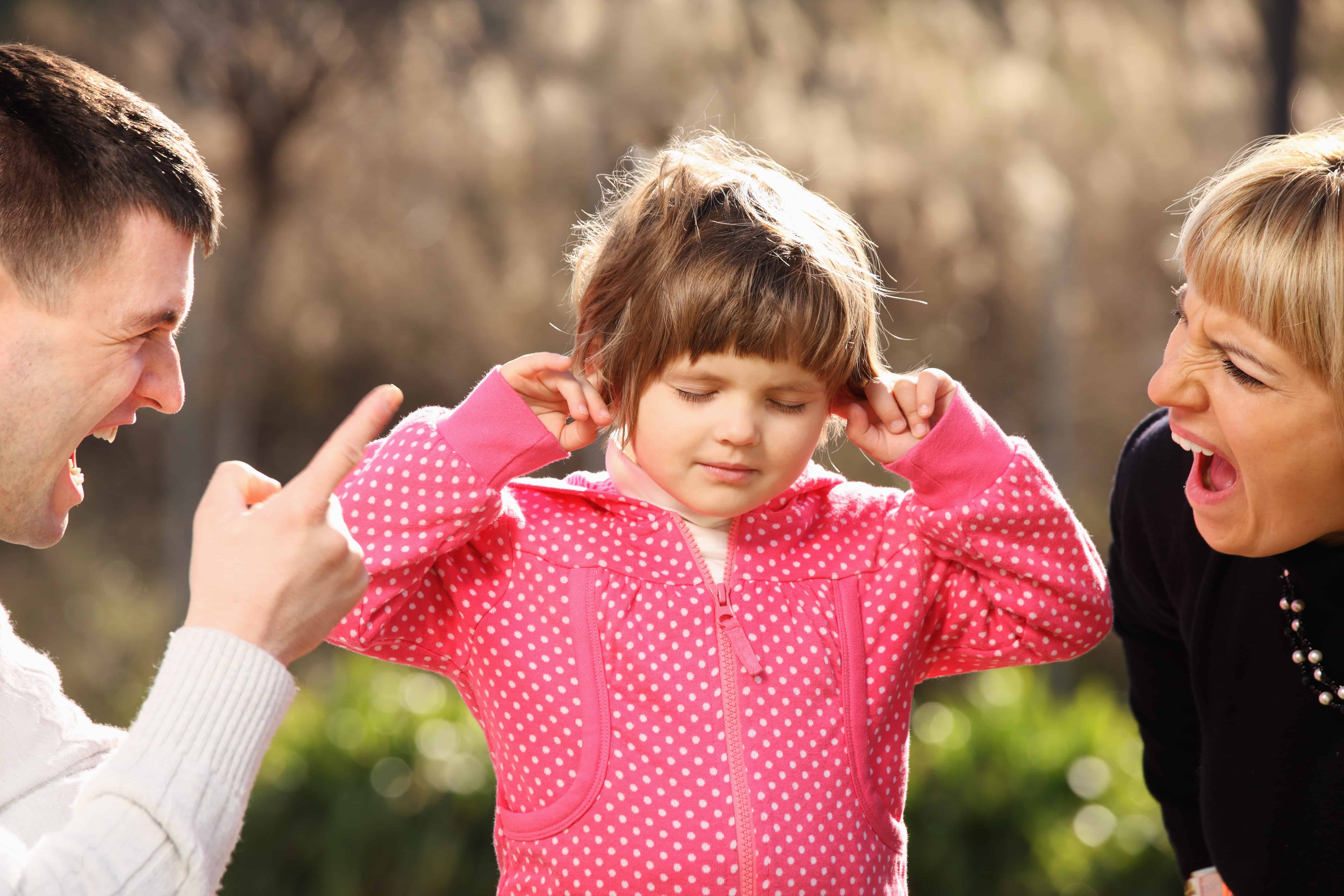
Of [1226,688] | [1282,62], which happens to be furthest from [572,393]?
[1282,62]

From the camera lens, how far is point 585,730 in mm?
1885

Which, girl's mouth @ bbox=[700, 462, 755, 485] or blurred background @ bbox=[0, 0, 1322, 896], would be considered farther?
blurred background @ bbox=[0, 0, 1322, 896]

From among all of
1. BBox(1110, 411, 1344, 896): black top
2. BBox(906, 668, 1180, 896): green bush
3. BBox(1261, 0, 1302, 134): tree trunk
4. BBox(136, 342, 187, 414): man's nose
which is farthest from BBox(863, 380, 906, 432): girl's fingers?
BBox(1261, 0, 1302, 134): tree trunk

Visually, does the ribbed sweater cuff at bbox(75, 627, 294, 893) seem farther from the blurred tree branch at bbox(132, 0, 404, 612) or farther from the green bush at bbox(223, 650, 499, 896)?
the blurred tree branch at bbox(132, 0, 404, 612)

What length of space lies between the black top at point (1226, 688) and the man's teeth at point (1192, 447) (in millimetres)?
257

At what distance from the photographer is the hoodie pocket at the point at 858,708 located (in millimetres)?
1929

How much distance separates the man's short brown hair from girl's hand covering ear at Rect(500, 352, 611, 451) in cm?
54

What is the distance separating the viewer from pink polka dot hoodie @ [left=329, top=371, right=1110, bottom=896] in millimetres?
1851

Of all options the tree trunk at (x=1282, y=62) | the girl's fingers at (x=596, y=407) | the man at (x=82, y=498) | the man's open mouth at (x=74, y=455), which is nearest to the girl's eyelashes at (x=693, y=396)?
the girl's fingers at (x=596, y=407)

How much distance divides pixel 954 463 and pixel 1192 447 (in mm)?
405

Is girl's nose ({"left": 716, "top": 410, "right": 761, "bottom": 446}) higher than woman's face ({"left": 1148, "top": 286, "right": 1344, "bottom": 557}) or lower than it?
lower

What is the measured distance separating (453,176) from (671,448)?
5.89 meters

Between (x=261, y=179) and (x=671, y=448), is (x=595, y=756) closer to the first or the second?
(x=671, y=448)

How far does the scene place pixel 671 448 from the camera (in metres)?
1.89
